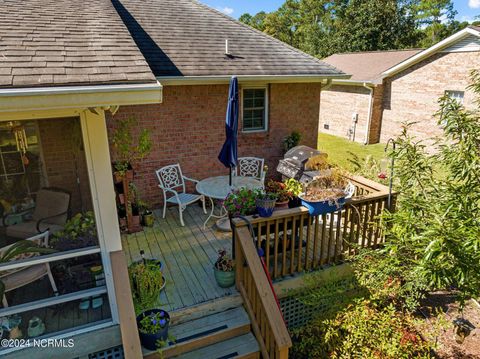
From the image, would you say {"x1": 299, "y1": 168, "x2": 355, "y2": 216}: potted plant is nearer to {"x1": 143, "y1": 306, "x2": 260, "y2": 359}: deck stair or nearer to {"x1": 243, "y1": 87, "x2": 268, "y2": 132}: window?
{"x1": 143, "y1": 306, "x2": 260, "y2": 359}: deck stair

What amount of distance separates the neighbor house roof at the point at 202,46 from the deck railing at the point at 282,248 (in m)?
3.72

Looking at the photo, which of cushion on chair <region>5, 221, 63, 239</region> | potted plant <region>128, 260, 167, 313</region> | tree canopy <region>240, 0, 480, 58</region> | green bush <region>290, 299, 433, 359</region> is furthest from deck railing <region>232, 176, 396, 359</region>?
tree canopy <region>240, 0, 480, 58</region>

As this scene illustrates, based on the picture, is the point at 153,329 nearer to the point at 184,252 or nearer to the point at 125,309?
the point at 125,309

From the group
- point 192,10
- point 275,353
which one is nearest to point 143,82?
point 275,353

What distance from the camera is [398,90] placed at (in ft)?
53.6

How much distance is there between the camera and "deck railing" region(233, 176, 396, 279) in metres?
4.59

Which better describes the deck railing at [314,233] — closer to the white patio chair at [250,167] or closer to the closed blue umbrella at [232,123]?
the closed blue umbrella at [232,123]

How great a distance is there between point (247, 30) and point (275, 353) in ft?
28.0

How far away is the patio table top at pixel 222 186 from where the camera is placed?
6094 millimetres

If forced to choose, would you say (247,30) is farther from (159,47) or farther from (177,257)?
(177,257)

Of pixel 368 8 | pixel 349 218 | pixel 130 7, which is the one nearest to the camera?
pixel 349 218

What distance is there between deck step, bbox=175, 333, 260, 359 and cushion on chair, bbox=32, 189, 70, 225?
86.2 inches

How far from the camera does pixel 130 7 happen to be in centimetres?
898

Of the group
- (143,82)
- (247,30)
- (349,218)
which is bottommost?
(349,218)
